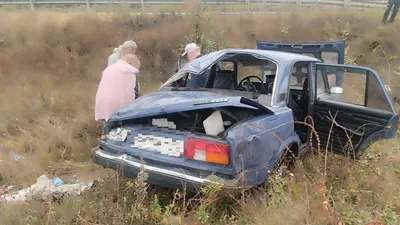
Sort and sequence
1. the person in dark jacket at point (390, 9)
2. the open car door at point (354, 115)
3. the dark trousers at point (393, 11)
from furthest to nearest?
1. the dark trousers at point (393, 11)
2. the person in dark jacket at point (390, 9)
3. the open car door at point (354, 115)

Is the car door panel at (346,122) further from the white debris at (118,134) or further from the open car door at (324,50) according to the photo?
the white debris at (118,134)

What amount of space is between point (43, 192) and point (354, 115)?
3.48 m

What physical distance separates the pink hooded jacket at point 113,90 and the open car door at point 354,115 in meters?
2.48

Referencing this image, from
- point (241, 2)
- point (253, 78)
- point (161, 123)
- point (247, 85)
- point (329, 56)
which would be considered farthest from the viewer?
point (241, 2)

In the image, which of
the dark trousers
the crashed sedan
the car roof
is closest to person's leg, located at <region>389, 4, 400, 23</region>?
the dark trousers

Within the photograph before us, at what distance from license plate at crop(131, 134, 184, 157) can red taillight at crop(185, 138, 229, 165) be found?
98 mm

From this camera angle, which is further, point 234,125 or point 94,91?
point 94,91

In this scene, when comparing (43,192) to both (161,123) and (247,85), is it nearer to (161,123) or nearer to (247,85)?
(161,123)

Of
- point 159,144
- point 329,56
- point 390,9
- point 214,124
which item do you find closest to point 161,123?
point 159,144

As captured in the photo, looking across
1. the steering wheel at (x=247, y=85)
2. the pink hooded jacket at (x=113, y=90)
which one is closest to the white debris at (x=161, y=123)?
the pink hooded jacket at (x=113, y=90)

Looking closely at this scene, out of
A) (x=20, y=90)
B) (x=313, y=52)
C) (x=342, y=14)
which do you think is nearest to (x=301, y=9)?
(x=342, y=14)

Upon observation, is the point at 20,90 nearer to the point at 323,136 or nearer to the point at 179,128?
the point at 179,128

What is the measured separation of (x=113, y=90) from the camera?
189 inches

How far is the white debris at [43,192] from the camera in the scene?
3496mm
